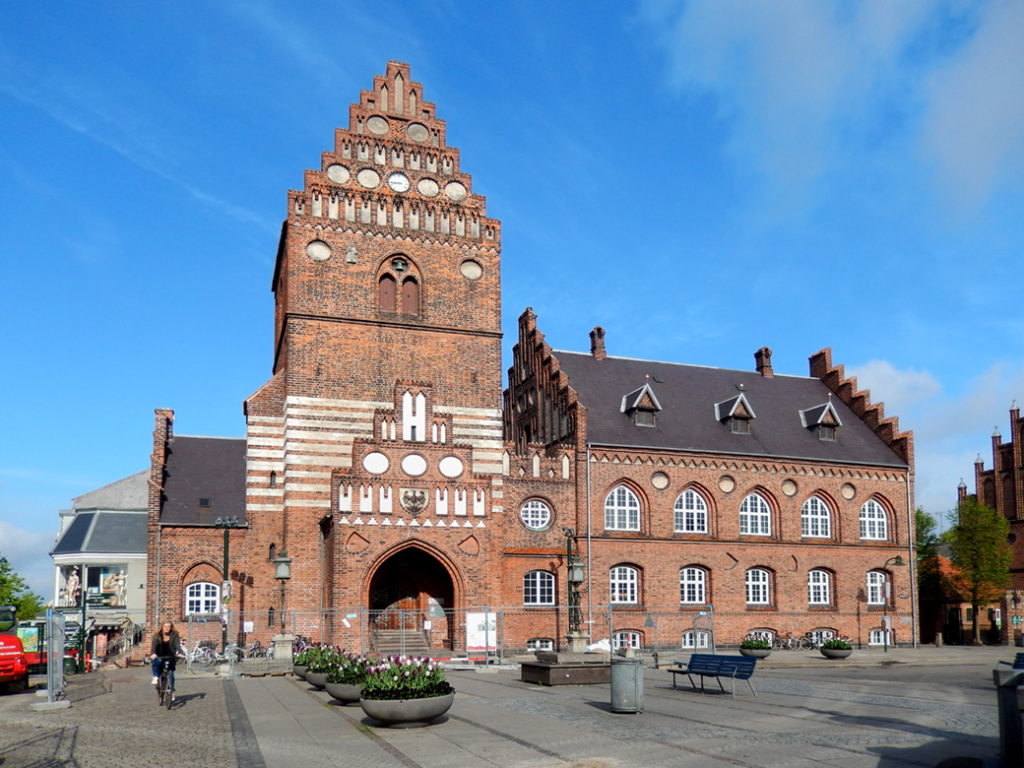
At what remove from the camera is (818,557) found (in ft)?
156

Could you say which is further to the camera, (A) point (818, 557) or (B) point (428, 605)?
(A) point (818, 557)

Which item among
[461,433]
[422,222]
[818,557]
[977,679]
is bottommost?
[977,679]

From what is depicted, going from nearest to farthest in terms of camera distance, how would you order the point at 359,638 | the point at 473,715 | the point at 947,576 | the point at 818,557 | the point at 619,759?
the point at 619,759 < the point at 473,715 < the point at 359,638 < the point at 818,557 < the point at 947,576

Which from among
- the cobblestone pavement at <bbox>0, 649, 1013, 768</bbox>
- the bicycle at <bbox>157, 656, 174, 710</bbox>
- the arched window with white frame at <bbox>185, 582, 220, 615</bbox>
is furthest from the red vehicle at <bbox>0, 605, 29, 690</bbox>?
the arched window with white frame at <bbox>185, 582, 220, 615</bbox>

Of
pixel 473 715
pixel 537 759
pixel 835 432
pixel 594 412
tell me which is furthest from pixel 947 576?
pixel 537 759

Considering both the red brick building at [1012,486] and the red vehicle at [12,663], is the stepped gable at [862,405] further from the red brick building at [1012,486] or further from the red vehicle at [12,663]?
the red vehicle at [12,663]

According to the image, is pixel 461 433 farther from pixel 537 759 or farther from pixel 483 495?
pixel 537 759

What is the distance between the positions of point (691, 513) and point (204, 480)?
2223 centimetres

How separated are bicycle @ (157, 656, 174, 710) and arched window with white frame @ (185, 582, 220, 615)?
795 inches

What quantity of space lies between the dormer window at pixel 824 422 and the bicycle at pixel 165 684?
3703 centimetres

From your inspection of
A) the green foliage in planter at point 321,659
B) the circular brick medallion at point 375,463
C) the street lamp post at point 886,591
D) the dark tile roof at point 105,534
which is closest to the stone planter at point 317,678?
the green foliage in planter at point 321,659

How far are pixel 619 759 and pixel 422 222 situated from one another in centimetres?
3298

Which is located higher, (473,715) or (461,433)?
(461,433)

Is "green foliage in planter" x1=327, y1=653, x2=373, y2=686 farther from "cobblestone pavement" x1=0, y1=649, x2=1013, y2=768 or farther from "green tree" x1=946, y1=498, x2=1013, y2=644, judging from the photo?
"green tree" x1=946, y1=498, x2=1013, y2=644
